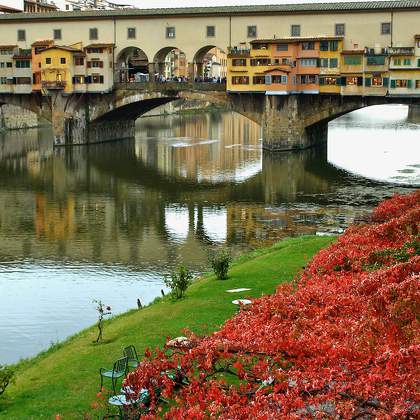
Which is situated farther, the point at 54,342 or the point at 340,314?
the point at 54,342

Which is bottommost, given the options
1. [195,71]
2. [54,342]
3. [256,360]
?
[54,342]

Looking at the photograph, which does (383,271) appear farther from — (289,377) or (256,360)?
(289,377)

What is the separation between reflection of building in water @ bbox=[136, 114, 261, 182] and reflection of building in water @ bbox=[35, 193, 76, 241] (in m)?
12.8

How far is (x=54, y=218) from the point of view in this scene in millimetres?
42156

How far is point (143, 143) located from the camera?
82.8 metres

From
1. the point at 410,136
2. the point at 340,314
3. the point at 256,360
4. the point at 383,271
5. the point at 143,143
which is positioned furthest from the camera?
the point at 410,136

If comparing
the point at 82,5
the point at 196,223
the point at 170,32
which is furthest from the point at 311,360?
the point at 82,5

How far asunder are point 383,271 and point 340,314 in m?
2.10

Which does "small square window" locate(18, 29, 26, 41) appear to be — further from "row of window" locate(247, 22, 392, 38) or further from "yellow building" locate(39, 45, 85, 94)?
"row of window" locate(247, 22, 392, 38)

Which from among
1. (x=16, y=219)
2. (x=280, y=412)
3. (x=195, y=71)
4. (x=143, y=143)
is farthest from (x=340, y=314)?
(x=143, y=143)

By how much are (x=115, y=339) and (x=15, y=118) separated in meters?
81.9

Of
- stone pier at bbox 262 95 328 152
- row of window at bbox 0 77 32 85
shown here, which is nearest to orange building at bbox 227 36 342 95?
stone pier at bbox 262 95 328 152

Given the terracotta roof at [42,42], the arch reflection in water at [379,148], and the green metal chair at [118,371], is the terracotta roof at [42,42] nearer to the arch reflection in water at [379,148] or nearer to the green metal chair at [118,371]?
the arch reflection in water at [379,148]

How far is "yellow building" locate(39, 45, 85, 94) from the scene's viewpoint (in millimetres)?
76750
